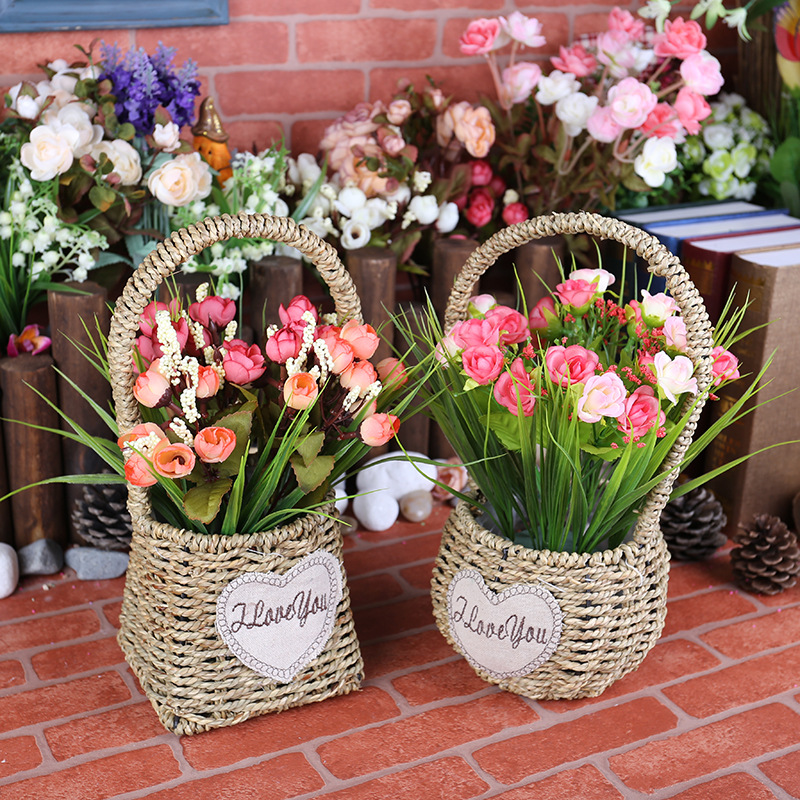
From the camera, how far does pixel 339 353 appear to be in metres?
1.14

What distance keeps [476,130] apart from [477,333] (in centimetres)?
71

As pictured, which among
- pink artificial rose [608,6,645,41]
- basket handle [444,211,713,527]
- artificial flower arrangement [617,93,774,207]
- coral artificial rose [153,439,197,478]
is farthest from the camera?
artificial flower arrangement [617,93,774,207]

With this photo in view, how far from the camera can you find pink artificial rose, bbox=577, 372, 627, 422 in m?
1.09

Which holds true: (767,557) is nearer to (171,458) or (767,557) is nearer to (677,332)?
(677,332)

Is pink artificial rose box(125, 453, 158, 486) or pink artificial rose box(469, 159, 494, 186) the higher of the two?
pink artificial rose box(469, 159, 494, 186)

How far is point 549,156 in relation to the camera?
1809 millimetres

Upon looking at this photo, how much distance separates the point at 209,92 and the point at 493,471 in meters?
0.95

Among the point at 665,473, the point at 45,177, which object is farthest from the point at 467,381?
the point at 45,177

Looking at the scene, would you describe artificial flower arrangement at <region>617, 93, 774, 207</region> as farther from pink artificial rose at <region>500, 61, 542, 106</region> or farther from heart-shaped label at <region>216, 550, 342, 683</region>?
heart-shaped label at <region>216, 550, 342, 683</region>

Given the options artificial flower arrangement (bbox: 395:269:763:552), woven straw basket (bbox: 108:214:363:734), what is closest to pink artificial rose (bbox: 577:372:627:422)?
artificial flower arrangement (bbox: 395:269:763:552)

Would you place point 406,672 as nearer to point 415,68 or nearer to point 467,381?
point 467,381

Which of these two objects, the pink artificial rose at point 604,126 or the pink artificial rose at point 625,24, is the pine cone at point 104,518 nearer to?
the pink artificial rose at point 604,126

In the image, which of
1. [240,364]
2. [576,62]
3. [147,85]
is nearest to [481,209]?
[576,62]

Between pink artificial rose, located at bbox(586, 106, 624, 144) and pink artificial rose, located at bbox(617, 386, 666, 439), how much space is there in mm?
765
